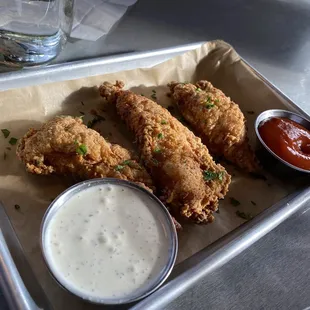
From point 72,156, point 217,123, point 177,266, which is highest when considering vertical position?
point 217,123

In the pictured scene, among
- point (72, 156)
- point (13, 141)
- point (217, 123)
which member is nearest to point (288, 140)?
point (217, 123)

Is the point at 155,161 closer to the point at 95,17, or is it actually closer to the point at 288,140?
the point at 288,140

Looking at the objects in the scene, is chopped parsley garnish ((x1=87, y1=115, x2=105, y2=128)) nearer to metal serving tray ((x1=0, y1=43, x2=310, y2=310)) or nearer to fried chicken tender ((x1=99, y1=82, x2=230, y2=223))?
fried chicken tender ((x1=99, y1=82, x2=230, y2=223))

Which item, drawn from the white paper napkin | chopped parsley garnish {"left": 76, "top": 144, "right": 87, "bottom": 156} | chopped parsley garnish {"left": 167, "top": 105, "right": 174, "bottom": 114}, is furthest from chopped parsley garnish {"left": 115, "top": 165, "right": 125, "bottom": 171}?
the white paper napkin

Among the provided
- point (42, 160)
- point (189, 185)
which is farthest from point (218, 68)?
point (42, 160)

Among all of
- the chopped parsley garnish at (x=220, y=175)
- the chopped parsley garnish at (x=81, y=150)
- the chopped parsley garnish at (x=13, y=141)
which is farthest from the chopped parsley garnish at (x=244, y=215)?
the chopped parsley garnish at (x=13, y=141)

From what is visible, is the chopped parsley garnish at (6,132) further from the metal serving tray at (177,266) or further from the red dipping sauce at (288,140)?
the red dipping sauce at (288,140)

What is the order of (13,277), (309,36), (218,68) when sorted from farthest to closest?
(309,36) < (218,68) < (13,277)

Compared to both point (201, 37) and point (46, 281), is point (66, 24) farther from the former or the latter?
point (46, 281)
